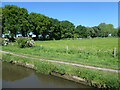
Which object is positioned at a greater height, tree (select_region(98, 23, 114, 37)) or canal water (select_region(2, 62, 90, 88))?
tree (select_region(98, 23, 114, 37))

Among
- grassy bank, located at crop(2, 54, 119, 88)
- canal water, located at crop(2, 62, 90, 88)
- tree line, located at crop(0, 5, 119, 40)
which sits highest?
tree line, located at crop(0, 5, 119, 40)

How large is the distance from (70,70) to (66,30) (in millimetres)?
57976

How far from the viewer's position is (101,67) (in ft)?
37.8

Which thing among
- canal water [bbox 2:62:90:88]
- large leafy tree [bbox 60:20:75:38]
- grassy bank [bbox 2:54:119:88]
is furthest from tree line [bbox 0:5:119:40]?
canal water [bbox 2:62:90:88]

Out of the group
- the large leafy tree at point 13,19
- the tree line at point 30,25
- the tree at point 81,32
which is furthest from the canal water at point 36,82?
the tree at point 81,32

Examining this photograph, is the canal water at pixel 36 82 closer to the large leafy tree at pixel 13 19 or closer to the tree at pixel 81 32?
the large leafy tree at pixel 13 19

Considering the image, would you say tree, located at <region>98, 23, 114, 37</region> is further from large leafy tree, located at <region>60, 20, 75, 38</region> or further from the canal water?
the canal water

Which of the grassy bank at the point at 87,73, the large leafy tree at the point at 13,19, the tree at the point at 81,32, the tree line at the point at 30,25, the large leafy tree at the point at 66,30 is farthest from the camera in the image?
the tree at the point at 81,32

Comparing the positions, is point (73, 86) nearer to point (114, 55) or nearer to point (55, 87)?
point (55, 87)

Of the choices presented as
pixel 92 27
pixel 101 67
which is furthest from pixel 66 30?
pixel 101 67

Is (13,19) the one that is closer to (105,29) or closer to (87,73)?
(87,73)

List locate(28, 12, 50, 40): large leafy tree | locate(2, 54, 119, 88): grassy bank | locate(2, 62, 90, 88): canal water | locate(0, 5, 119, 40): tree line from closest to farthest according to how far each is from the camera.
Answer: locate(2, 54, 119, 88): grassy bank
locate(2, 62, 90, 88): canal water
locate(0, 5, 119, 40): tree line
locate(28, 12, 50, 40): large leafy tree

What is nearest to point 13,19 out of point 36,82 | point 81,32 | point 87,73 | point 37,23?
point 37,23

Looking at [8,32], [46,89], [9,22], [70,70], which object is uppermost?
[9,22]
